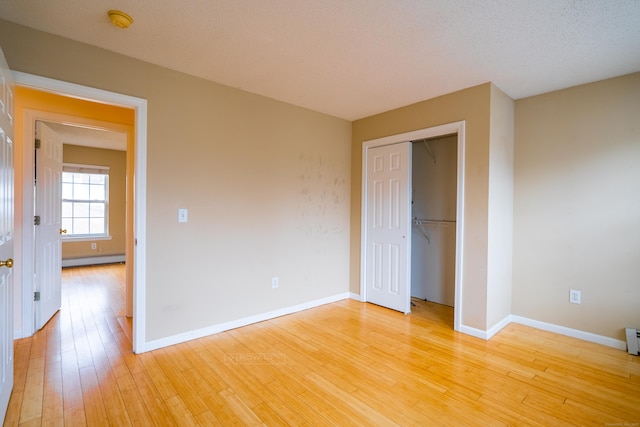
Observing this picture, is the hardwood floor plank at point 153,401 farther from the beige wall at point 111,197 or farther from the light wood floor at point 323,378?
the beige wall at point 111,197

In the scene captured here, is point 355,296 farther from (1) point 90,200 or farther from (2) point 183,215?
(1) point 90,200

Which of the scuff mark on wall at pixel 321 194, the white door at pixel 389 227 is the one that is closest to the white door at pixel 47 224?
the scuff mark on wall at pixel 321 194

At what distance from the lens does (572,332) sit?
2986 mm

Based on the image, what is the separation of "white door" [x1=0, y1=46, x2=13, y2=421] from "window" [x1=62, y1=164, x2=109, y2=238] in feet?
17.8

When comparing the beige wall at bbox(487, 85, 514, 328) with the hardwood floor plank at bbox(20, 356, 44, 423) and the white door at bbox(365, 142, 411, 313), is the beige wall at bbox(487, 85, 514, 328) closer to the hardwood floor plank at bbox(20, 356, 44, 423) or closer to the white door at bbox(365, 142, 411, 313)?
the white door at bbox(365, 142, 411, 313)

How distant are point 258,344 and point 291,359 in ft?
1.38

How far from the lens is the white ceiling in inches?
73.2

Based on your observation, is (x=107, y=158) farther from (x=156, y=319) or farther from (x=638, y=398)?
(x=638, y=398)

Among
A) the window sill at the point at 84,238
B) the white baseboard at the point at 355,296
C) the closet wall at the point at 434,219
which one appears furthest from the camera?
the window sill at the point at 84,238

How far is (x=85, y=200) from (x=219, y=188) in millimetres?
5416

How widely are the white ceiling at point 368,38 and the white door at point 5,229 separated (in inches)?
23.5

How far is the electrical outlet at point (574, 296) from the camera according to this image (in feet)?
9.74

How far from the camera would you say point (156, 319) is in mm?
2639

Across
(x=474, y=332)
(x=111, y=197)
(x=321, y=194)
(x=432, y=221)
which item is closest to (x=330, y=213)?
(x=321, y=194)
